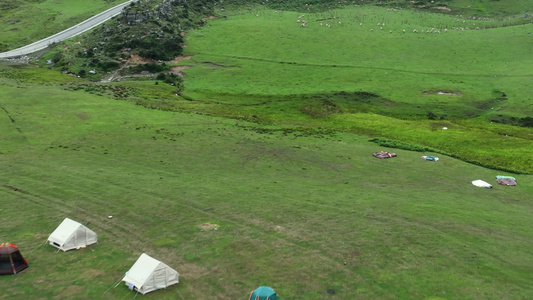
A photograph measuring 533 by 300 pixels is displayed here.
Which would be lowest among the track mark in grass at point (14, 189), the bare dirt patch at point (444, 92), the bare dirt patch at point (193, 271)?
the bare dirt patch at point (444, 92)

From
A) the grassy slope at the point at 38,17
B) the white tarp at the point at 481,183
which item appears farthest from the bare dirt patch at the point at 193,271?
the grassy slope at the point at 38,17

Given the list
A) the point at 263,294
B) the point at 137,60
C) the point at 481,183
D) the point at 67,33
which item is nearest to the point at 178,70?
the point at 137,60

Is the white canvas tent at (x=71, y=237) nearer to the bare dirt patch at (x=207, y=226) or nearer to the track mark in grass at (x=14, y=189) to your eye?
the bare dirt patch at (x=207, y=226)

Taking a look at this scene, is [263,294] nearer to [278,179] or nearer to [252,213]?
[252,213]

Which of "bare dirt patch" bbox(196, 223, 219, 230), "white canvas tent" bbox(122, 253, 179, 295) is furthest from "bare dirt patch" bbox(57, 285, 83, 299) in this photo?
"bare dirt patch" bbox(196, 223, 219, 230)

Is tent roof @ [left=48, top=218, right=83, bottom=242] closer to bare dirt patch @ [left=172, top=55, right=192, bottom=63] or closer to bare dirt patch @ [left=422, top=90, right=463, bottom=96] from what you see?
bare dirt patch @ [left=422, top=90, right=463, bottom=96]

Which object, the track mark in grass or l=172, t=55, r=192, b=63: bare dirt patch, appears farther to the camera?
l=172, t=55, r=192, b=63: bare dirt patch
